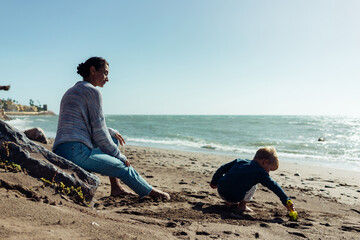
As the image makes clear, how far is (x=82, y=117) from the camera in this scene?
125 inches

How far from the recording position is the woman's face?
339 centimetres

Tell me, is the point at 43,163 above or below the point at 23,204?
above

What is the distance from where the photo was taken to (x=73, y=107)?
3172 millimetres

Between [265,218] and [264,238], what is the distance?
765 millimetres

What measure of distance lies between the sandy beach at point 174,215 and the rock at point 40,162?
14 cm

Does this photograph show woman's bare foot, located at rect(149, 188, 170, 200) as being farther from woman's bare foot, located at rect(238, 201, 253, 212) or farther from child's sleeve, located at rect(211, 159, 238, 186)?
woman's bare foot, located at rect(238, 201, 253, 212)

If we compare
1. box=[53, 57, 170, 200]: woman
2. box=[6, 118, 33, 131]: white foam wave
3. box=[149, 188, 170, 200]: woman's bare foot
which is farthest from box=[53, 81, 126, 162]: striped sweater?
box=[6, 118, 33, 131]: white foam wave

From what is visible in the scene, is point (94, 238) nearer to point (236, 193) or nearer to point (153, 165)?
point (236, 193)

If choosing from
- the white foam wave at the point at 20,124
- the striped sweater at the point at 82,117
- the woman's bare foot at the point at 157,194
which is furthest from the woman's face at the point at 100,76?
the white foam wave at the point at 20,124

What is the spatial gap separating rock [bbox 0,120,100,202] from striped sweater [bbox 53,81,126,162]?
0.99 ft

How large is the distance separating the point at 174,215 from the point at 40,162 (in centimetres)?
159

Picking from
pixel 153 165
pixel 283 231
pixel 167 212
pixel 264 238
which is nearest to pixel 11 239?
pixel 167 212

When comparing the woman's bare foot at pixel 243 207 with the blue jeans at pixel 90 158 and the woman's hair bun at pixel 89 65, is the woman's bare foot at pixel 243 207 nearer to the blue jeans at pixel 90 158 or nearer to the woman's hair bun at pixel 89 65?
the blue jeans at pixel 90 158

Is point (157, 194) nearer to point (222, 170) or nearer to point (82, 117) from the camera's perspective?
point (222, 170)
